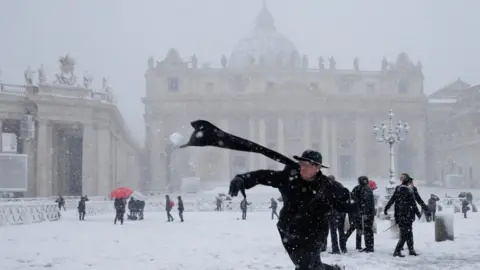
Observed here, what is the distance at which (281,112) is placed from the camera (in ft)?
236

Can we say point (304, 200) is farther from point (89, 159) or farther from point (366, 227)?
point (89, 159)

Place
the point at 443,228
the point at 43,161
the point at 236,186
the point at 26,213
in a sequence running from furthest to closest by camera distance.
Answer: the point at 43,161 → the point at 26,213 → the point at 443,228 → the point at 236,186

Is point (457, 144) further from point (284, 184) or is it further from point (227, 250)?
point (284, 184)

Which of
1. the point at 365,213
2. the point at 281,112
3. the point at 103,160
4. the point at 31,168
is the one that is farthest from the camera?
the point at 281,112

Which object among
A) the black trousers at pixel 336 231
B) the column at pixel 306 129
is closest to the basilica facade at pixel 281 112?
the column at pixel 306 129

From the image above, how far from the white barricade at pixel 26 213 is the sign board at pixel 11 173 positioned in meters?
2.57

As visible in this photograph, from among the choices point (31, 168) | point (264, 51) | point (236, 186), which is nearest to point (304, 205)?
point (236, 186)

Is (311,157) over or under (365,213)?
over

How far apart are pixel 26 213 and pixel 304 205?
21.9 meters

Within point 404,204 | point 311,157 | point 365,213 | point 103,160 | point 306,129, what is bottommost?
point 365,213

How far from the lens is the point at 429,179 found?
79.8 metres

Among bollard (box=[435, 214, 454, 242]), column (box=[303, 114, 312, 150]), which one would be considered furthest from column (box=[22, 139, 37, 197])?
column (box=[303, 114, 312, 150])

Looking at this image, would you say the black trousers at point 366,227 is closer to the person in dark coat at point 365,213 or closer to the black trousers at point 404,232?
the person in dark coat at point 365,213

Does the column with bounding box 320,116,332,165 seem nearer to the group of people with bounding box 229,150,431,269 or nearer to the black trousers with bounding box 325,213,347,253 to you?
the black trousers with bounding box 325,213,347,253
